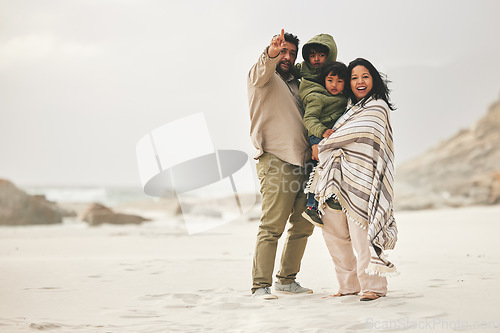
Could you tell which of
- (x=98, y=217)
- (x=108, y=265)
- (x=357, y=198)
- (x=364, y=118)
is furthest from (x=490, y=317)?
(x=98, y=217)

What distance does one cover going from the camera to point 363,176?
10.2 feet

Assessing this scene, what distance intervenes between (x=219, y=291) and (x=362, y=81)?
1655 millimetres

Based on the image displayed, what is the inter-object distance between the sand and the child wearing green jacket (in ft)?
2.03

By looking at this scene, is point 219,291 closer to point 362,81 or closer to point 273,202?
point 273,202

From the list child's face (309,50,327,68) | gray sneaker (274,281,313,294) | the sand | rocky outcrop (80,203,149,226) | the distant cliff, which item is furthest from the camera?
the distant cliff

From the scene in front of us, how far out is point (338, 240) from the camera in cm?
325

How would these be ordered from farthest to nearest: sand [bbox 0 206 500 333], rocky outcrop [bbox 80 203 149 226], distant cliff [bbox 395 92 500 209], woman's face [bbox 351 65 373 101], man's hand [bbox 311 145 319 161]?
distant cliff [bbox 395 92 500 209], rocky outcrop [bbox 80 203 149 226], man's hand [bbox 311 145 319 161], woman's face [bbox 351 65 373 101], sand [bbox 0 206 500 333]

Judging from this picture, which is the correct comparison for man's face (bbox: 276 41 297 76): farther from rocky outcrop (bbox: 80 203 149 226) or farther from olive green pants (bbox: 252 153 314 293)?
rocky outcrop (bbox: 80 203 149 226)

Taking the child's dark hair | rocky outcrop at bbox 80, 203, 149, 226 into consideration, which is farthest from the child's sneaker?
rocky outcrop at bbox 80, 203, 149, 226

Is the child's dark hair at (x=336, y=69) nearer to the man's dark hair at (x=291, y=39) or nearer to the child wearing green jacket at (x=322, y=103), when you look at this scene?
the child wearing green jacket at (x=322, y=103)

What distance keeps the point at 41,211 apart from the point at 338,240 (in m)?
9.16

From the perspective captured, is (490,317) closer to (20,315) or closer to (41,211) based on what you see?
(20,315)

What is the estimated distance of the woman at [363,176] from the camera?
304 centimetres

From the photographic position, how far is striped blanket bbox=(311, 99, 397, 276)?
9.97 feet
